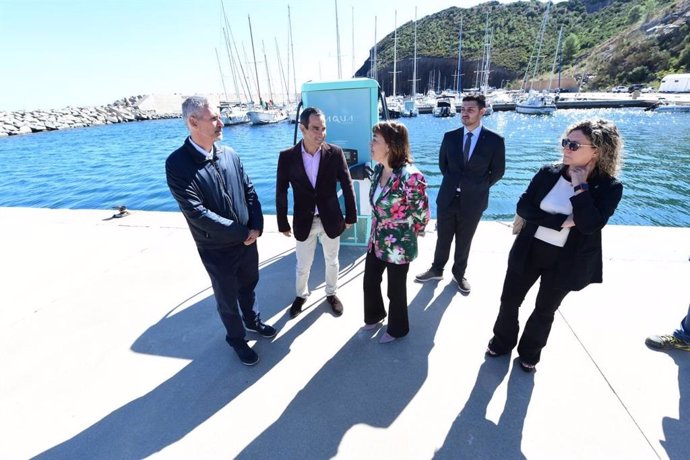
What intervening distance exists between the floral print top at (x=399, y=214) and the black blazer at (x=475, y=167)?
922mm

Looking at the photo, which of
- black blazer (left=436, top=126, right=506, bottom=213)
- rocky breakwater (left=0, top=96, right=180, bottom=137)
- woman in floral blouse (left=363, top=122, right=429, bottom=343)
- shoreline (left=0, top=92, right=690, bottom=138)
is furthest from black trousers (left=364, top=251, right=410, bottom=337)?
rocky breakwater (left=0, top=96, right=180, bottom=137)

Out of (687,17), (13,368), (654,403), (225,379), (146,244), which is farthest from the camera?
(687,17)

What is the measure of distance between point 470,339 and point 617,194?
1384 mm

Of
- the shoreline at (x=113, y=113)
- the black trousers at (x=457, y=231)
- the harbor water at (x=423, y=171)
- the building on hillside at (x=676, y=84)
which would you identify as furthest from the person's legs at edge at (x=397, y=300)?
the building on hillside at (x=676, y=84)

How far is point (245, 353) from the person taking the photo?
2295mm

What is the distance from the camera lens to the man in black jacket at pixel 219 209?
194 centimetres

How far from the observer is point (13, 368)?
2348 mm

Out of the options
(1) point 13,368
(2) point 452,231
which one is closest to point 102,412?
(1) point 13,368

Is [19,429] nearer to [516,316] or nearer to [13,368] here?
[13,368]

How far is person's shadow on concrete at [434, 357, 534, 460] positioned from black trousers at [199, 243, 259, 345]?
1495mm

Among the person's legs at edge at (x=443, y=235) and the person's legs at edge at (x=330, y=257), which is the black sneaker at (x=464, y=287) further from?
the person's legs at edge at (x=330, y=257)

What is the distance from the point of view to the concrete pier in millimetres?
1756

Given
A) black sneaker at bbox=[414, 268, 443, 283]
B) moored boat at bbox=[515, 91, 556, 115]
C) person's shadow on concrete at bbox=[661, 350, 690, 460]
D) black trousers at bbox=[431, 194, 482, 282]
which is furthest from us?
moored boat at bbox=[515, 91, 556, 115]

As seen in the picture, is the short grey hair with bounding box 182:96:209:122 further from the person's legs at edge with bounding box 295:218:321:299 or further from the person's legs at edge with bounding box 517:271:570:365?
the person's legs at edge with bounding box 517:271:570:365
